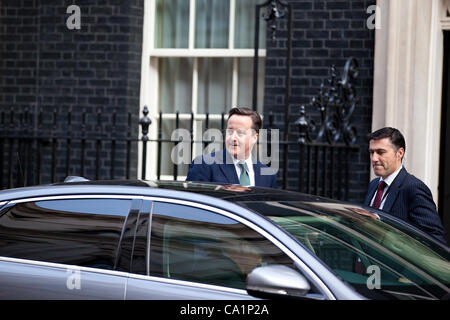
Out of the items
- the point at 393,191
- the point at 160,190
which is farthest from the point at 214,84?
the point at 160,190

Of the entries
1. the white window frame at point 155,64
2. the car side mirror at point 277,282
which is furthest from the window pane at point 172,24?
the car side mirror at point 277,282

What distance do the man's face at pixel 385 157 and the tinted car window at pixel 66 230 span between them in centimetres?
203

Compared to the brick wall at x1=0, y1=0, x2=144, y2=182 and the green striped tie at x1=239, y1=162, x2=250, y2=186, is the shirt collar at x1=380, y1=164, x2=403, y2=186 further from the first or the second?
the brick wall at x1=0, y1=0, x2=144, y2=182

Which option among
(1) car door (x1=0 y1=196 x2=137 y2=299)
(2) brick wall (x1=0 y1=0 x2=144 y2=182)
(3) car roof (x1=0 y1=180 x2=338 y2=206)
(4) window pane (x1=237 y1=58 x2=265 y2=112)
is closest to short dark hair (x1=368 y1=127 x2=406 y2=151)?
(3) car roof (x1=0 y1=180 x2=338 y2=206)

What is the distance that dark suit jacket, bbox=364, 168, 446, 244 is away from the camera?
18.7ft

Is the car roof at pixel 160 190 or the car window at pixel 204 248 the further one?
the car roof at pixel 160 190

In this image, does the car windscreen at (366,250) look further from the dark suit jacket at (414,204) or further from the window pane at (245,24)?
the window pane at (245,24)

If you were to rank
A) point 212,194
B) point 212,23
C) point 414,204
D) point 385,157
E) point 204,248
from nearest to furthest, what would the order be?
point 204,248
point 212,194
point 414,204
point 385,157
point 212,23

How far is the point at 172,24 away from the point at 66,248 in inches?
256

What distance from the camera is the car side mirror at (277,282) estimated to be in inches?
151

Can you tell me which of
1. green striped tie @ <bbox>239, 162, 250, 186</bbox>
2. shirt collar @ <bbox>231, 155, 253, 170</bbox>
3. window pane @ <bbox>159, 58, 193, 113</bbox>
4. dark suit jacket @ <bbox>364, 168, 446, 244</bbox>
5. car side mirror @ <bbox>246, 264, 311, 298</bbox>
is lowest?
car side mirror @ <bbox>246, 264, 311, 298</bbox>

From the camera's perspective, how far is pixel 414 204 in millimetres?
5785

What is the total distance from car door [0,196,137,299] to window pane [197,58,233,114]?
591 cm

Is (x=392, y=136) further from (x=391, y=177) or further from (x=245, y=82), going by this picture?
(x=245, y=82)
